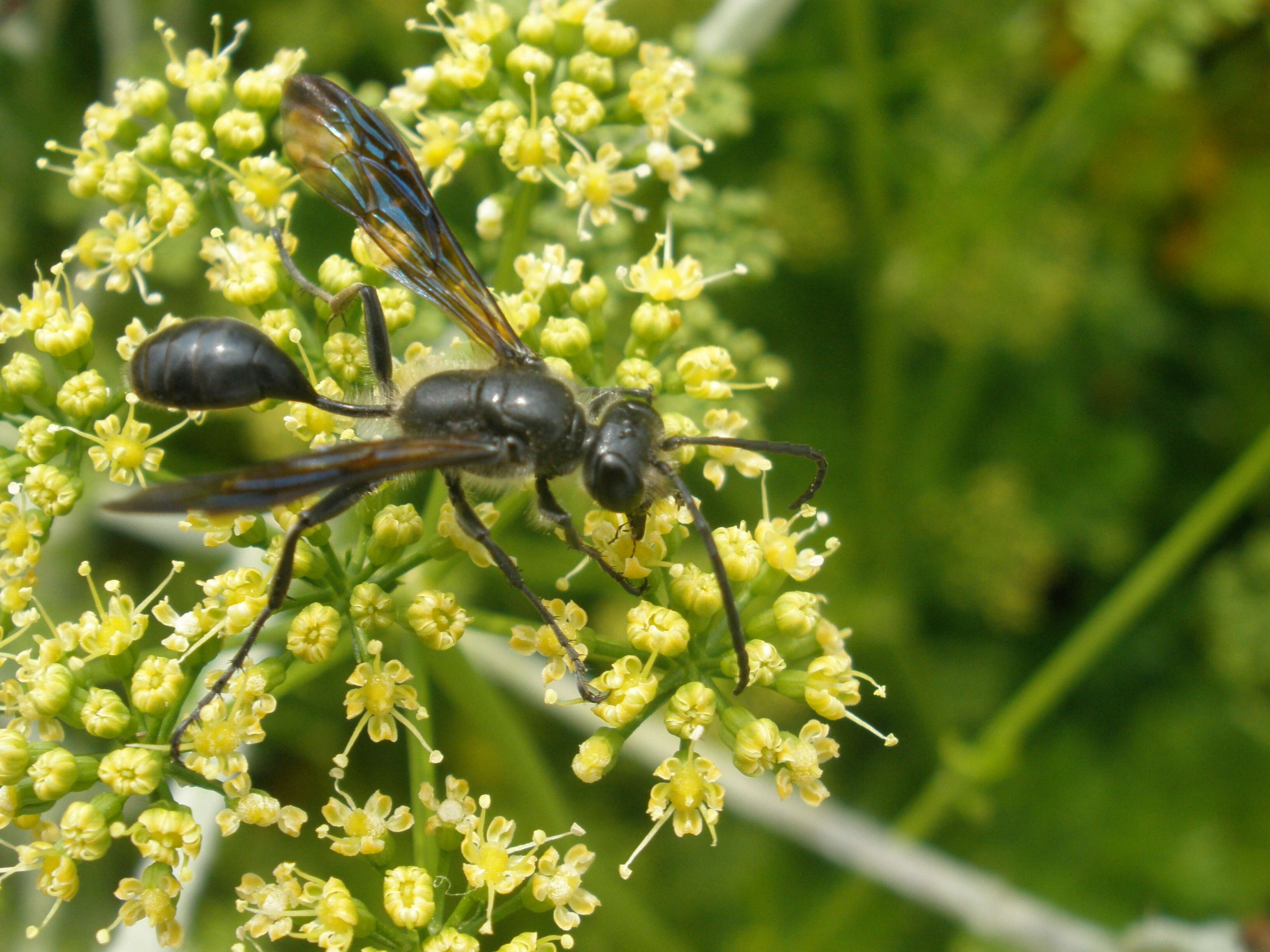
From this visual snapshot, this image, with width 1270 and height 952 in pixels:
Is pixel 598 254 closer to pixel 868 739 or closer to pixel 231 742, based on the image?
pixel 231 742

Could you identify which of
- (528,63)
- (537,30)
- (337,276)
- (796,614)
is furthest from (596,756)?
(537,30)

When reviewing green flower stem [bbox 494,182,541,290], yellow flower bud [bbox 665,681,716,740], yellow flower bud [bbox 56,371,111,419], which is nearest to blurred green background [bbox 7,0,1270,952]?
green flower stem [bbox 494,182,541,290]

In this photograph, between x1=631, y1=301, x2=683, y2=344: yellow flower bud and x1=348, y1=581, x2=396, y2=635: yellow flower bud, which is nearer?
x1=348, y1=581, x2=396, y2=635: yellow flower bud

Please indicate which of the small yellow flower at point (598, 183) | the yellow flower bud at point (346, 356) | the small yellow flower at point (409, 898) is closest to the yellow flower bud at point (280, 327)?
the yellow flower bud at point (346, 356)

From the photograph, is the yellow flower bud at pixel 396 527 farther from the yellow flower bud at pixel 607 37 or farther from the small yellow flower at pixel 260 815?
the yellow flower bud at pixel 607 37

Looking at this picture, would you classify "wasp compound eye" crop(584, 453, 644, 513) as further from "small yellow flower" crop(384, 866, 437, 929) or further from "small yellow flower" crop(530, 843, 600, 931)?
"small yellow flower" crop(384, 866, 437, 929)
